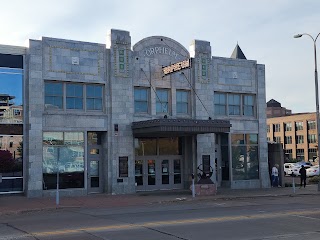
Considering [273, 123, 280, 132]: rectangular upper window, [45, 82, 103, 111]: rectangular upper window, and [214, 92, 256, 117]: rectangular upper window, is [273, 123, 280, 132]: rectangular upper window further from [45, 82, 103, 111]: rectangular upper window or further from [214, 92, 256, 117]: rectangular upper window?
[45, 82, 103, 111]: rectangular upper window

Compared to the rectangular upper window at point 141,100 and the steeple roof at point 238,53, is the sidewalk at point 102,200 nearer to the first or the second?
the rectangular upper window at point 141,100

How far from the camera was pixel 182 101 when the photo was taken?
2906cm

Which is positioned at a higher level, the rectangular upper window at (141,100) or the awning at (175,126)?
the rectangular upper window at (141,100)

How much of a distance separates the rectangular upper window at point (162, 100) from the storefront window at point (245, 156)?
17.1ft

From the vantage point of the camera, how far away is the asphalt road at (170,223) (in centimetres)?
1216

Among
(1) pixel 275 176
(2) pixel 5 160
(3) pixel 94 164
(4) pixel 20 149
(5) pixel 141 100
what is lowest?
(1) pixel 275 176

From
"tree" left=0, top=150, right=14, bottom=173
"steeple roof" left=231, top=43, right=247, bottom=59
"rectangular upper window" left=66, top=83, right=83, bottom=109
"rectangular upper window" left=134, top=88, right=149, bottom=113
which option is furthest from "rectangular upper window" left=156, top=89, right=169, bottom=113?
"steeple roof" left=231, top=43, right=247, bottom=59

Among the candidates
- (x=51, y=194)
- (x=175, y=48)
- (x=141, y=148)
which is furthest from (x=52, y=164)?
(x=175, y=48)

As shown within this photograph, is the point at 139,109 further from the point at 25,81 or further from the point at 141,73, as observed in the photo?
the point at 25,81

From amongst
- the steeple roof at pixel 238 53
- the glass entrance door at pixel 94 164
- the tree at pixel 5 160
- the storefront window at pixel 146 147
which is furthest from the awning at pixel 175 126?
the steeple roof at pixel 238 53

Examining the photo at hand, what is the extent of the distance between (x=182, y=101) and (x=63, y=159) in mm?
8147

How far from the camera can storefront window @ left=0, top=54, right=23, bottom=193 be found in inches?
946

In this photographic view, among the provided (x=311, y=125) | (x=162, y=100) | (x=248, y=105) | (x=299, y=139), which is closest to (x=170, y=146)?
(x=162, y=100)

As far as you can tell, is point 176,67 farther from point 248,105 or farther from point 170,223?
point 170,223
